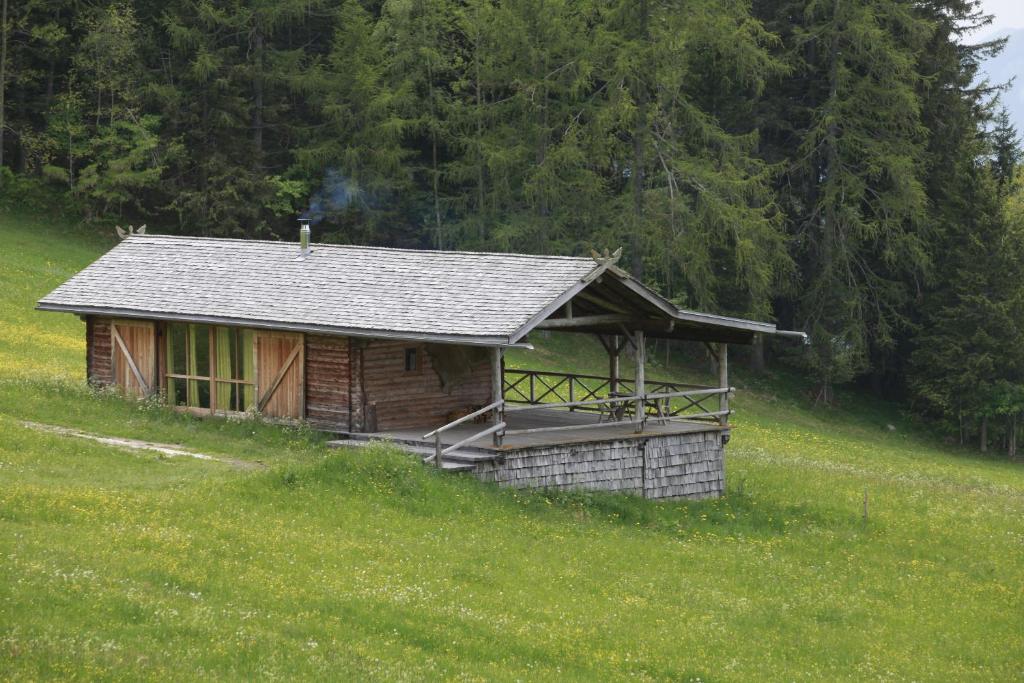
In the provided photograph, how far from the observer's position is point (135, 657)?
1502cm

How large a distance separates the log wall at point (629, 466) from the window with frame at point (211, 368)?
24.4ft

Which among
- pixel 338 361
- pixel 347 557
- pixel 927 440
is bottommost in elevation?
pixel 927 440

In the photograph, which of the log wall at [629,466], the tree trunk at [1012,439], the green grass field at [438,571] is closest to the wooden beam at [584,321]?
the log wall at [629,466]

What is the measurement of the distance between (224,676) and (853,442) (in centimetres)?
3867

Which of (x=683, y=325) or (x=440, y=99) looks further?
(x=440, y=99)

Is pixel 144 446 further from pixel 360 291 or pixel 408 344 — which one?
pixel 408 344

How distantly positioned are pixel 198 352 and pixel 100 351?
9.74 feet

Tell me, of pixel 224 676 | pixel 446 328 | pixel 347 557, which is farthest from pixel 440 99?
pixel 224 676

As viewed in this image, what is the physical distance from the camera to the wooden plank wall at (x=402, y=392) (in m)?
30.7

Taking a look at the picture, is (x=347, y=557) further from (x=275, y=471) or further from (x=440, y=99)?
(x=440, y=99)

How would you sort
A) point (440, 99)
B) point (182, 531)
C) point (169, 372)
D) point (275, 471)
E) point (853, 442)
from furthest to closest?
point (440, 99), point (853, 442), point (169, 372), point (275, 471), point (182, 531)

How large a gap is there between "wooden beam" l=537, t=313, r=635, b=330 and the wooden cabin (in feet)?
0.18

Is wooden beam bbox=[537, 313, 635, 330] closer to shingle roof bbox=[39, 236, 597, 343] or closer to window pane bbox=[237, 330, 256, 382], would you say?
shingle roof bbox=[39, 236, 597, 343]

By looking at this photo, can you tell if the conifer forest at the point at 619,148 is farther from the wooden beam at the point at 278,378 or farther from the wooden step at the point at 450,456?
the wooden step at the point at 450,456
